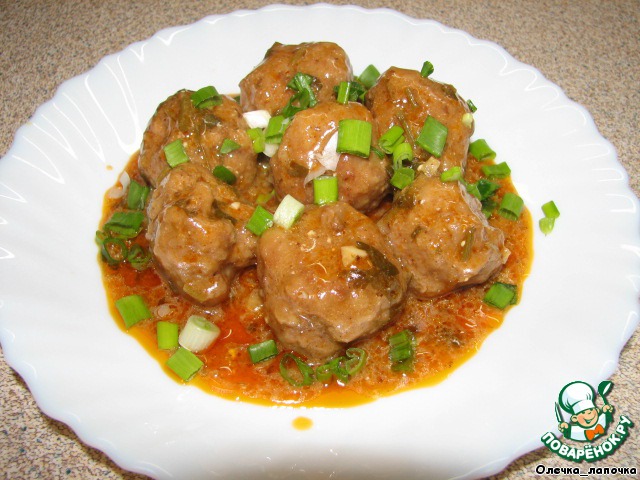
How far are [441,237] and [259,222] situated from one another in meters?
1.10

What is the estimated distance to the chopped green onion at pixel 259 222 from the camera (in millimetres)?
3225

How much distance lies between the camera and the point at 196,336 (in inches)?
127

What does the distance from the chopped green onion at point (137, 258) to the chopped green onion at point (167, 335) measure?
0.53m

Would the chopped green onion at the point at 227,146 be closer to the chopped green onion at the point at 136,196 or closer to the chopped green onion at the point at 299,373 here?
the chopped green onion at the point at 136,196

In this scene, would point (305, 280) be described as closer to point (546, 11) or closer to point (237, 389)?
point (237, 389)

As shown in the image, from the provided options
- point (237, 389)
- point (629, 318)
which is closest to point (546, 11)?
point (629, 318)

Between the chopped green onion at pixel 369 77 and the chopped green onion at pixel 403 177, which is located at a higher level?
the chopped green onion at pixel 369 77

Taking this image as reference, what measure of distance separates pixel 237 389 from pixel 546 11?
5.15 meters

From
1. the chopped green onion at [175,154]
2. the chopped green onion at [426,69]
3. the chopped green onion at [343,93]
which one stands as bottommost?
the chopped green onion at [175,154]

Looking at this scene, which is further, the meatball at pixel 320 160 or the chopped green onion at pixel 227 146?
the chopped green onion at pixel 227 146

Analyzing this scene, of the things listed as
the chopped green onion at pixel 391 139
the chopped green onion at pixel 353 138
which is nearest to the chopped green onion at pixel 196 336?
the chopped green onion at pixel 353 138

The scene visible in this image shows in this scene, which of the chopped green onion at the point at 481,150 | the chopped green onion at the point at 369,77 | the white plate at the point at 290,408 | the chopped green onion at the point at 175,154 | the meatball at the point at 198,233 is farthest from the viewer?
the chopped green onion at the point at 369,77

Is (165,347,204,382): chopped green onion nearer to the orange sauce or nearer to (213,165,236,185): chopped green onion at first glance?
the orange sauce

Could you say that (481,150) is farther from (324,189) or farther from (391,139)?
(324,189)
